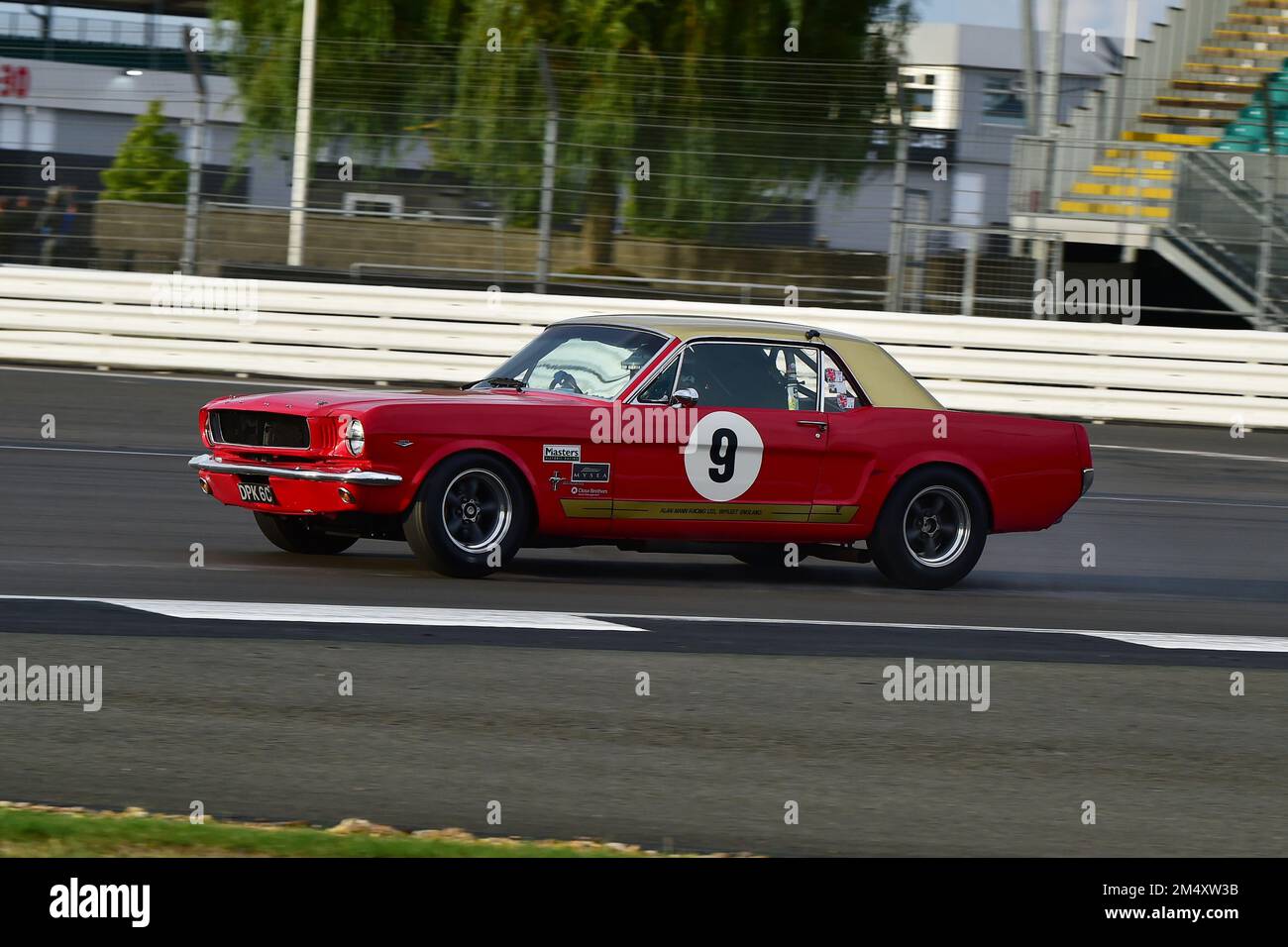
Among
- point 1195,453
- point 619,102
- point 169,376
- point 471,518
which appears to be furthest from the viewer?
point 619,102

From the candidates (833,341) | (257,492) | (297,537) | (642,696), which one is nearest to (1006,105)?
(833,341)

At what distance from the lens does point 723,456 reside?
29.6ft

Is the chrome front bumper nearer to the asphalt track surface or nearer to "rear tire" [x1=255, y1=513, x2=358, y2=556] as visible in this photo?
the asphalt track surface

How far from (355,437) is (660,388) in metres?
1.53

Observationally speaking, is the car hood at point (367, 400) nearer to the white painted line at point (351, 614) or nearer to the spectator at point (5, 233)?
the white painted line at point (351, 614)

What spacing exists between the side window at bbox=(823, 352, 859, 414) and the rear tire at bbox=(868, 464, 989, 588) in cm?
48

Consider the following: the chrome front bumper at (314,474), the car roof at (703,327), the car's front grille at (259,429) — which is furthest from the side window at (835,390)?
the car's front grille at (259,429)

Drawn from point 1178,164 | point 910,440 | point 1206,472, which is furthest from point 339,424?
point 1178,164

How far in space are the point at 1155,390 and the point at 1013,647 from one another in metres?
10.7

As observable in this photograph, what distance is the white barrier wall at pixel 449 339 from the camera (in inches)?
695

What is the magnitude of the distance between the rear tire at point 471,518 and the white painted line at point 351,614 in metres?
0.67

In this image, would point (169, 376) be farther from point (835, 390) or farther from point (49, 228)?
point (835, 390)

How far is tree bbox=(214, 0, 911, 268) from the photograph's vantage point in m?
18.5

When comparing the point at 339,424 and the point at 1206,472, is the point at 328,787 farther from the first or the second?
the point at 1206,472
